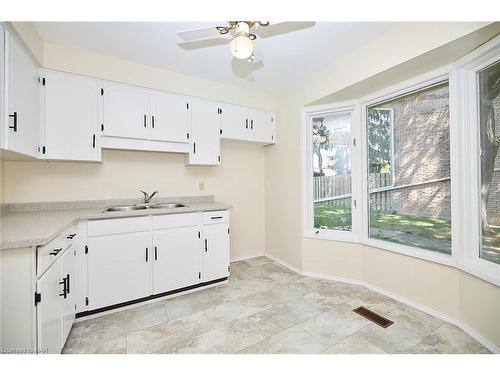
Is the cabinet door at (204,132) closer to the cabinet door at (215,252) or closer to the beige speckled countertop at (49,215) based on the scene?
the beige speckled countertop at (49,215)

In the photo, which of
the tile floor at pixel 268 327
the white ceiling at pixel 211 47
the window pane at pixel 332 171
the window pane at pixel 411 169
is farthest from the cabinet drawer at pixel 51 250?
the window pane at pixel 411 169

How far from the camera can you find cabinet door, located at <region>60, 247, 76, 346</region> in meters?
1.55

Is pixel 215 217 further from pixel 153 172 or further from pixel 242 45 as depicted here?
pixel 242 45

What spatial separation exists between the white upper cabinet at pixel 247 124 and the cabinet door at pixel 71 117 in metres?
1.37

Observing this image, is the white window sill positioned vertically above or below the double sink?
below

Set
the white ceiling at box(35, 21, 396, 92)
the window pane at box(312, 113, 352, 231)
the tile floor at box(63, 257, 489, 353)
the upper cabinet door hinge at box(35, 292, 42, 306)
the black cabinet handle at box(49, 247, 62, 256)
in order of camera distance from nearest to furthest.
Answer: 1. the upper cabinet door hinge at box(35, 292, 42, 306)
2. the black cabinet handle at box(49, 247, 62, 256)
3. the tile floor at box(63, 257, 489, 353)
4. the white ceiling at box(35, 21, 396, 92)
5. the window pane at box(312, 113, 352, 231)

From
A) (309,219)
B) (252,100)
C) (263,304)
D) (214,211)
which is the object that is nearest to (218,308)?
(263,304)

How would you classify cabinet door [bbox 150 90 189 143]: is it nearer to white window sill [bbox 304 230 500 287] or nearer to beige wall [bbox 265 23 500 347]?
beige wall [bbox 265 23 500 347]

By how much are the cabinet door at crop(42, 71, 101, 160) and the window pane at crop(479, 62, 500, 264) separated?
3270mm

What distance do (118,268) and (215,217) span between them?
1026mm

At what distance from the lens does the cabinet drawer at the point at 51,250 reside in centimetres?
122

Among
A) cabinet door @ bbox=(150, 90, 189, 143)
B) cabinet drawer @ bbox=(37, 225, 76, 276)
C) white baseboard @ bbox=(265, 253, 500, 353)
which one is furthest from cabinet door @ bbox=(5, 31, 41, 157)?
white baseboard @ bbox=(265, 253, 500, 353)

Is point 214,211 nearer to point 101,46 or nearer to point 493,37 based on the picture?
point 101,46

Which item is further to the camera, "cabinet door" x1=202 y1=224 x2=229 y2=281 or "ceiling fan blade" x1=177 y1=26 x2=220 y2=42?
"cabinet door" x1=202 y1=224 x2=229 y2=281
